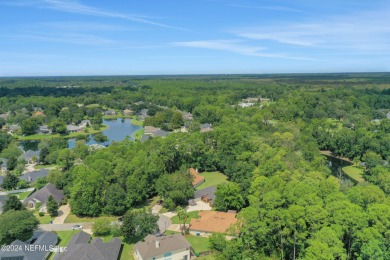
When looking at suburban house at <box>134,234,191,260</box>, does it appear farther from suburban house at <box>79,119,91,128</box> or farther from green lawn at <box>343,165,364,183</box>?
suburban house at <box>79,119,91,128</box>

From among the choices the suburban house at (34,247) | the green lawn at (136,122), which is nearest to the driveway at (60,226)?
the suburban house at (34,247)

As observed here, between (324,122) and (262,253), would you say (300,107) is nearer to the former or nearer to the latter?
(324,122)

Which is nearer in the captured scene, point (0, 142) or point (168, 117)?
point (0, 142)

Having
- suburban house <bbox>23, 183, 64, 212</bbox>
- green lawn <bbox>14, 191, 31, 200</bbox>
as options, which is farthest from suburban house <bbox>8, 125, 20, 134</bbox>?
suburban house <bbox>23, 183, 64, 212</bbox>

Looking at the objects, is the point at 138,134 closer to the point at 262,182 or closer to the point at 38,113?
the point at 38,113

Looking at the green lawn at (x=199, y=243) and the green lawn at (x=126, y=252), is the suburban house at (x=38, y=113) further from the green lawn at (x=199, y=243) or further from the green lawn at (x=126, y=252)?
the green lawn at (x=199, y=243)

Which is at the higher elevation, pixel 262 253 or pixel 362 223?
pixel 362 223

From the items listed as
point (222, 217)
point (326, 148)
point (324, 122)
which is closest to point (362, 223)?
point (222, 217)
